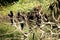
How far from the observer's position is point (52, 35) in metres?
6.06

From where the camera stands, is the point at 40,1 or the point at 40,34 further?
the point at 40,1

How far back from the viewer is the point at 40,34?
6.19 meters

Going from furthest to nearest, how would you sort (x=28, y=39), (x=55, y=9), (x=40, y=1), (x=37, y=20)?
1. (x=40, y=1)
2. (x=55, y=9)
3. (x=37, y=20)
4. (x=28, y=39)

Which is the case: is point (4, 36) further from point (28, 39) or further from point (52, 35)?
point (52, 35)

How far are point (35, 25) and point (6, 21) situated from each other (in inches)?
49.9

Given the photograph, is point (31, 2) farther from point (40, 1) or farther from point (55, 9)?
point (55, 9)

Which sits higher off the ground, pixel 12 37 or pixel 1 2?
pixel 1 2

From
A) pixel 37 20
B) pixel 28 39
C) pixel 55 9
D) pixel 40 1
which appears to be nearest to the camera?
pixel 28 39

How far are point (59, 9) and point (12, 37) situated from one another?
1.62m

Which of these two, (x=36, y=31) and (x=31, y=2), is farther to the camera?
(x=31, y=2)

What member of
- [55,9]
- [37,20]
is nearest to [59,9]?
[55,9]

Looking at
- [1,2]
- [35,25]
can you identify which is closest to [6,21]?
[1,2]

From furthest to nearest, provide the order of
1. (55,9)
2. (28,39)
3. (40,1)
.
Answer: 1. (40,1)
2. (55,9)
3. (28,39)

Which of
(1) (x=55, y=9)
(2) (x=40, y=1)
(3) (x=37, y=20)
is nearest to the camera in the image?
(3) (x=37, y=20)
